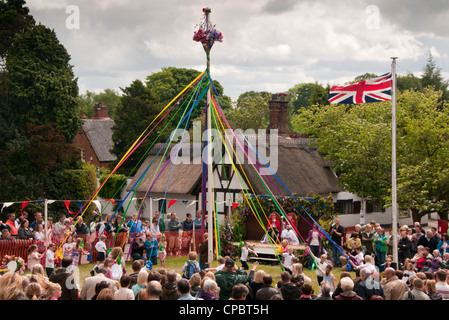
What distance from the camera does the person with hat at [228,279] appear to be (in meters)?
9.47

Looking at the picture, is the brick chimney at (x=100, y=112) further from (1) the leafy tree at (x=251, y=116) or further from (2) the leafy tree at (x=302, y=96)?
(2) the leafy tree at (x=302, y=96)

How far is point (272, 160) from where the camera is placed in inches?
1084

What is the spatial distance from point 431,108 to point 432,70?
28014 mm

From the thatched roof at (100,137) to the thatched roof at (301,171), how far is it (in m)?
22.2

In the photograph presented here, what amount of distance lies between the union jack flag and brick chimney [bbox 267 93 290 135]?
17355 mm

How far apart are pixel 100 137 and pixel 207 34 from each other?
40046 millimetres

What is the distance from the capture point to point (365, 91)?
1458cm

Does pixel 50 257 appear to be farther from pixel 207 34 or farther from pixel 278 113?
pixel 278 113

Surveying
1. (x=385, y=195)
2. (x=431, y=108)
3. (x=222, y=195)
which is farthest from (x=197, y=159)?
(x=431, y=108)

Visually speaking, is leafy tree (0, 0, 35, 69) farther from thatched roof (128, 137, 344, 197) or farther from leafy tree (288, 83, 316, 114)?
leafy tree (288, 83, 316, 114)

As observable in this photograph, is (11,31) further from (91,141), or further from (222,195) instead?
(91,141)

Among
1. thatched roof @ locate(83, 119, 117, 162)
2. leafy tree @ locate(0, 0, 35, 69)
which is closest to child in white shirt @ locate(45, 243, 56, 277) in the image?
leafy tree @ locate(0, 0, 35, 69)

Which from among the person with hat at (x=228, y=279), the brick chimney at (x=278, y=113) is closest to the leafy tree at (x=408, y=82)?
the brick chimney at (x=278, y=113)

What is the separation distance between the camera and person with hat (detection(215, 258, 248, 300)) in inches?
373
